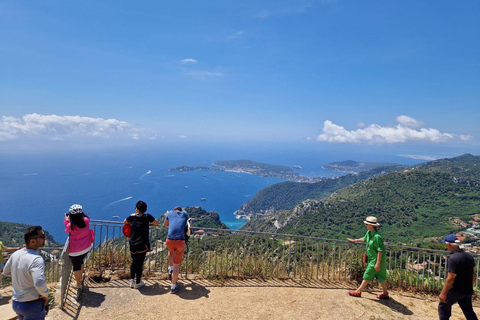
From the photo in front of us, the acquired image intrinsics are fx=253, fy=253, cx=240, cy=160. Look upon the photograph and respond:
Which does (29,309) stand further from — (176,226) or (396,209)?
(396,209)

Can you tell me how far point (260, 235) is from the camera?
20.1 feet

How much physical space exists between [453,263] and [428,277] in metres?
2.61

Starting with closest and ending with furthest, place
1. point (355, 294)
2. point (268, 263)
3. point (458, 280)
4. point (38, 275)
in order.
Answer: point (38, 275) < point (458, 280) < point (355, 294) < point (268, 263)

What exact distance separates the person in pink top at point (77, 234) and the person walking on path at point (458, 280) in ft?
18.8

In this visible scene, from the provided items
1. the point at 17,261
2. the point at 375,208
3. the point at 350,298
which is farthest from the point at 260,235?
the point at 375,208

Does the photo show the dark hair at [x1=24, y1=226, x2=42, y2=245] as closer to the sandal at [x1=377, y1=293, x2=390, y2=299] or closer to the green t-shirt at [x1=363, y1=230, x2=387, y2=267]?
the green t-shirt at [x1=363, y1=230, x2=387, y2=267]

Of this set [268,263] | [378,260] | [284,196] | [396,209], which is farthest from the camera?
[284,196]

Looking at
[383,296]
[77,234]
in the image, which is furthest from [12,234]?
[383,296]

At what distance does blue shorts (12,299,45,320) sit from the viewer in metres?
2.78

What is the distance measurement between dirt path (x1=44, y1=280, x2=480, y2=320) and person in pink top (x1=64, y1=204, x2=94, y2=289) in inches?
30.3

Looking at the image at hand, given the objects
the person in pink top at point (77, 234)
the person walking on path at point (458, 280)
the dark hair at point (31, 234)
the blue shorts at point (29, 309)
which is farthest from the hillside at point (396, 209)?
the dark hair at point (31, 234)

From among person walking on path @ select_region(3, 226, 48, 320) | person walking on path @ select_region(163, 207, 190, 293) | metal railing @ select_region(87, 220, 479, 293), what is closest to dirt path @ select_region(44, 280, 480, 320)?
metal railing @ select_region(87, 220, 479, 293)

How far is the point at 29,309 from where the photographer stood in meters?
2.80

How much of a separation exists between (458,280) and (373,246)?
1.29 meters
